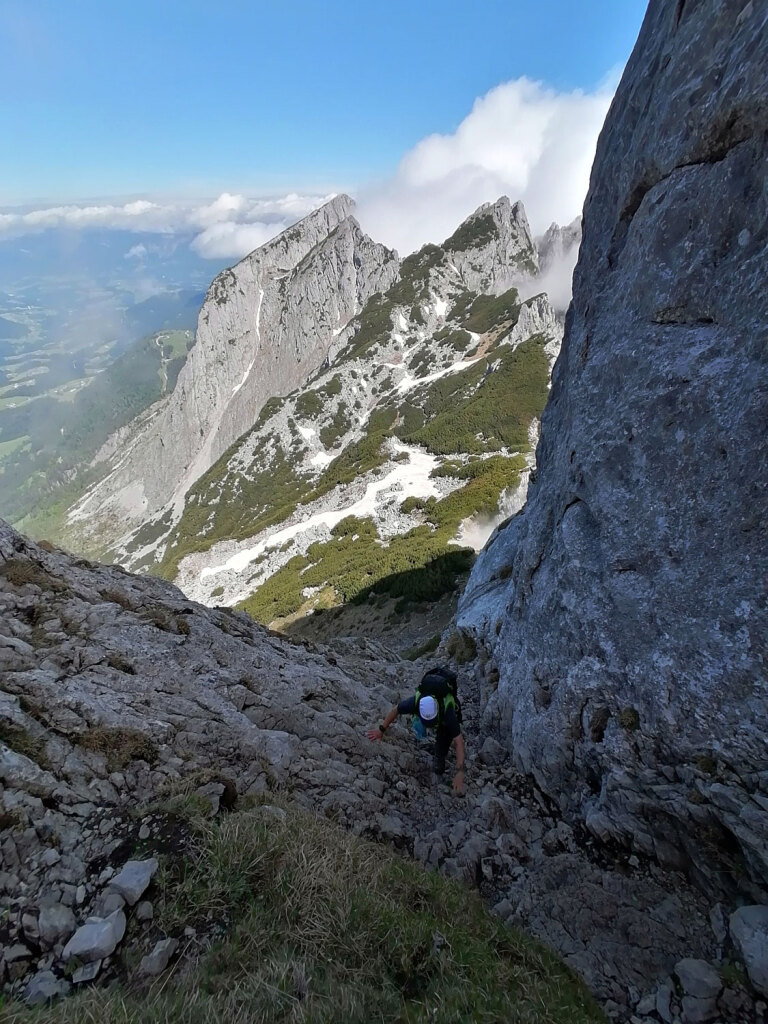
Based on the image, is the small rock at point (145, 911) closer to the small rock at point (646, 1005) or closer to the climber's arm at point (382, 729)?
the small rock at point (646, 1005)

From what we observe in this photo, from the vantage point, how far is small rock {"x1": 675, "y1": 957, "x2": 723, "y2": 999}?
477 centimetres

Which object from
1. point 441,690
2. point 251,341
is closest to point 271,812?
point 441,690

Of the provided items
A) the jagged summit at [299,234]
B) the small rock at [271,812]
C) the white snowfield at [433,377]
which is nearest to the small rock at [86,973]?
the small rock at [271,812]

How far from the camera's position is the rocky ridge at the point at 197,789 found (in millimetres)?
4828

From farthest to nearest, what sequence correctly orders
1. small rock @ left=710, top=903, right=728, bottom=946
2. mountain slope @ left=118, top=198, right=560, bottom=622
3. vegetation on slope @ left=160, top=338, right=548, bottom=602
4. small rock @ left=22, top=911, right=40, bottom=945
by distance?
mountain slope @ left=118, top=198, right=560, bottom=622
vegetation on slope @ left=160, top=338, right=548, bottom=602
small rock @ left=710, top=903, right=728, bottom=946
small rock @ left=22, top=911, right=40, bottom=945

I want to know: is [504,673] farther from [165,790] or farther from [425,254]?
[425,254]

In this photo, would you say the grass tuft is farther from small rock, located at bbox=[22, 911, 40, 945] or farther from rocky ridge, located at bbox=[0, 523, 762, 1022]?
small rock, located at bbox=[22, 911, 40, 945]

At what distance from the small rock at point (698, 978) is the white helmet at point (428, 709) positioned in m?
4.78

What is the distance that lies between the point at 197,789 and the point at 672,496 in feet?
24.9

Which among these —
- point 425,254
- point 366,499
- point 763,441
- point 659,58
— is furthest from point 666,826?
point 425,254

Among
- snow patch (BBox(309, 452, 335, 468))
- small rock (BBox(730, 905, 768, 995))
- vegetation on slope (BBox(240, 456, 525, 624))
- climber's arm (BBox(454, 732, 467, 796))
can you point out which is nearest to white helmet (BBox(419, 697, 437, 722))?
climber's arm (BBox(454, 732, 467, 796))

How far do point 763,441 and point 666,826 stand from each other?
499cm

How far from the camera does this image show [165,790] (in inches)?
246

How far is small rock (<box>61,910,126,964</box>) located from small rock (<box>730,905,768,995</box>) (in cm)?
590
